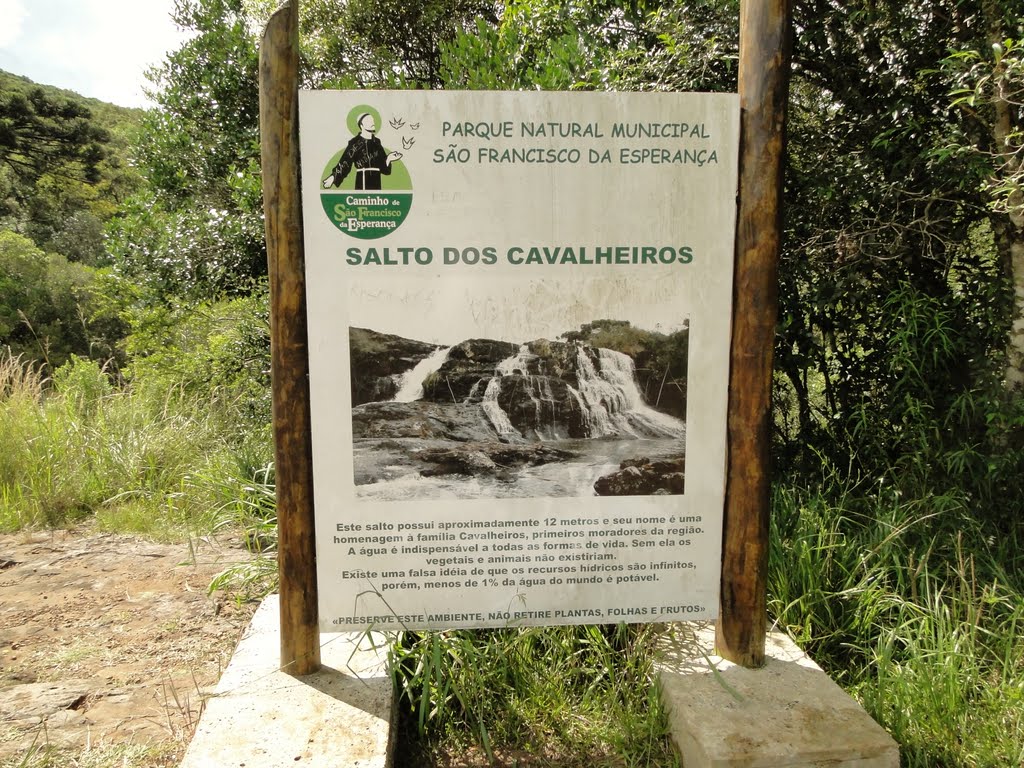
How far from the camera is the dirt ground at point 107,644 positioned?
2711 mm

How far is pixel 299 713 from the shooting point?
2.49 meters

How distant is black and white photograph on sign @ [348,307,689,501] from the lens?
8.27 ft

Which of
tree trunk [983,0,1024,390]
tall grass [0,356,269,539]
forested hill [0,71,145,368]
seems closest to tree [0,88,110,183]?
forested hill [0,71,145,368]

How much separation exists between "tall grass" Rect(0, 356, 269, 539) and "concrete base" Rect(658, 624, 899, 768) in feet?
11.1

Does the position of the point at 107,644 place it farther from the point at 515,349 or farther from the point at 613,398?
the point at 613,398

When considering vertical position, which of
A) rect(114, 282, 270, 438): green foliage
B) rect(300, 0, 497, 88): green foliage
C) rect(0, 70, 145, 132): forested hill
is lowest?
rect(114, 282, 270, 438): green foliage

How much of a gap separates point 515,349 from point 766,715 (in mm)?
1530

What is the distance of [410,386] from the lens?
252 centimetres

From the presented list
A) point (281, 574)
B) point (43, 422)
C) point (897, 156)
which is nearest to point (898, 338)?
point (897, 156)

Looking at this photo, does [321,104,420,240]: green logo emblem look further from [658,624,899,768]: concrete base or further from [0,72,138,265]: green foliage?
[0,72,138,265]: green foliage

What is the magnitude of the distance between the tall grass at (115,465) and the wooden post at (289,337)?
2461 mm

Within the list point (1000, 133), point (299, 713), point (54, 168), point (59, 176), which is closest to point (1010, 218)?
point (1000, 133)

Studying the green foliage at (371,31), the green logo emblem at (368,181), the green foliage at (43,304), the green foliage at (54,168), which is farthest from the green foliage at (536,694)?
the green foliage at (54,168)

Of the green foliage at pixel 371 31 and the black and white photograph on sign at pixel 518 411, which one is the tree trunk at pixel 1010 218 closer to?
the black and white photograph on sign at pixel 518 411
